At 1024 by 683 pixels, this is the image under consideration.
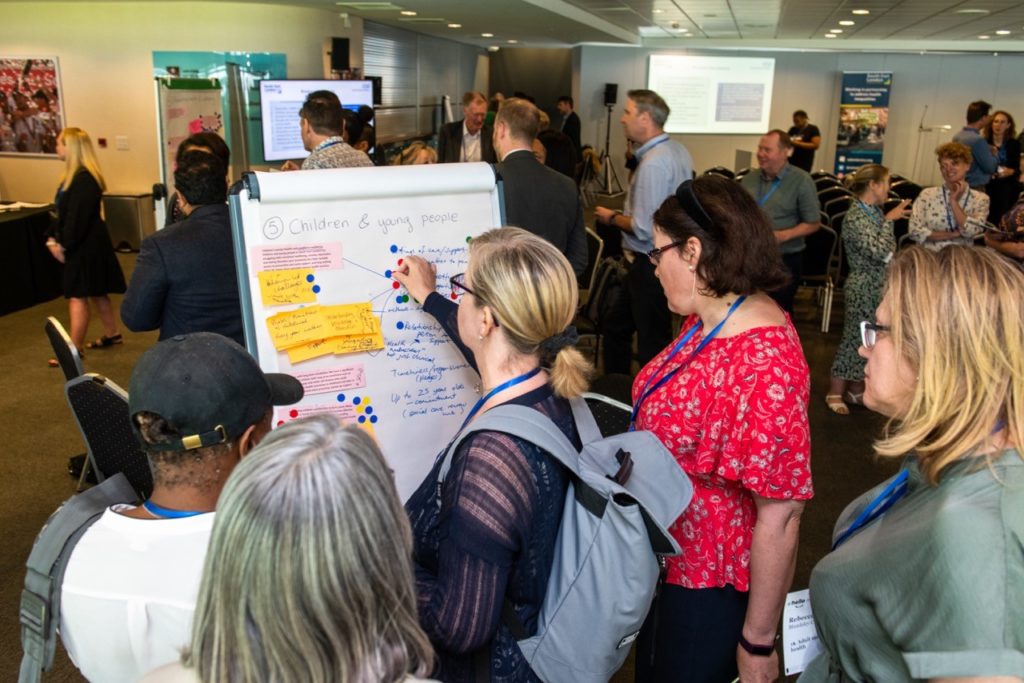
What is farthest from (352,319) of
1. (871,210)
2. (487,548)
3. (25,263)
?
(25,263)

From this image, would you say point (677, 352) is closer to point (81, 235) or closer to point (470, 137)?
point (81, 235)

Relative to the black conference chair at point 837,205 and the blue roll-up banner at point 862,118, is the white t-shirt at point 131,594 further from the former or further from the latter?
the blue roll-up banner at point 862,118

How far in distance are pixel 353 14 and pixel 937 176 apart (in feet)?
38.3

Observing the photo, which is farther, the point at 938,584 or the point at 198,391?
the point at 198,391

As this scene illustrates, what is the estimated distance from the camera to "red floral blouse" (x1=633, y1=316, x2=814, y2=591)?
5.30 feet

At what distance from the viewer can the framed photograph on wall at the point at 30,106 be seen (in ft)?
29.9

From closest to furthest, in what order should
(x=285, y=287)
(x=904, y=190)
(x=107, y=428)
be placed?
(x=285, y=287), (x=107, y=428), (x=904, y=190)

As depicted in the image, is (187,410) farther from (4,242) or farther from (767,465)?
(4,242)

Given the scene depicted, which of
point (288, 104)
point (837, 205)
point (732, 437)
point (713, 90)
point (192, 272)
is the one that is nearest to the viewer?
point (732, 437)

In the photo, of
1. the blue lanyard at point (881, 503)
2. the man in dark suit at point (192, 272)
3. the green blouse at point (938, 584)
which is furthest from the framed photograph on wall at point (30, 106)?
the green blouse at point (938, 584)

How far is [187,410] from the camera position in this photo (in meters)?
1.23

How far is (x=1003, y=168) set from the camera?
8648 millimetres

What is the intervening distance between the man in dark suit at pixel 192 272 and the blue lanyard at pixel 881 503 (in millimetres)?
2114

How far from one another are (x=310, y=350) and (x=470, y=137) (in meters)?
5.37
